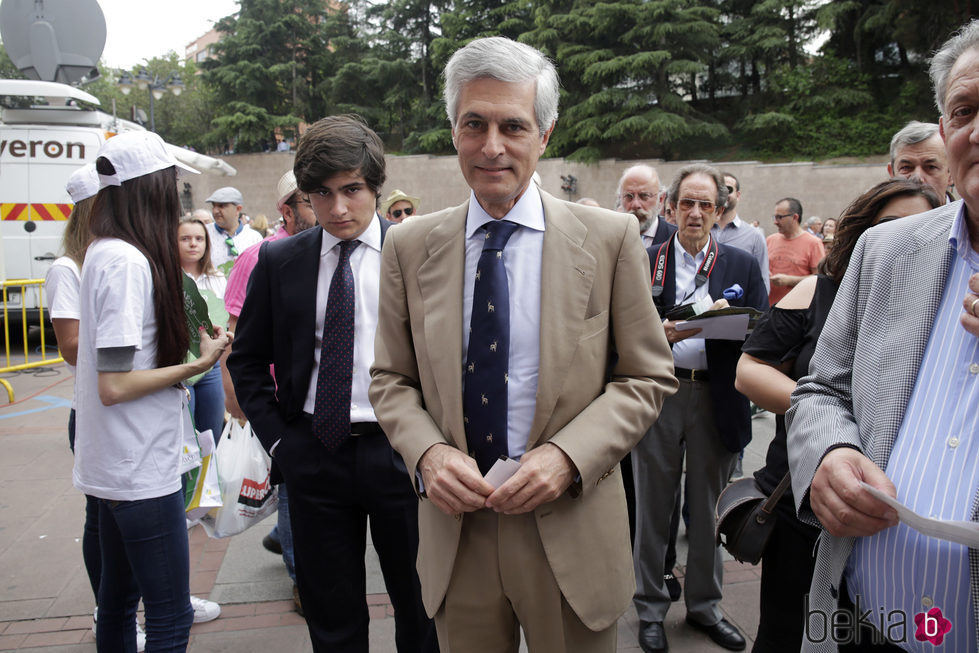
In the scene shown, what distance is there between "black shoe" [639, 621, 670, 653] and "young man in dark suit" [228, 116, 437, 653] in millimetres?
1174

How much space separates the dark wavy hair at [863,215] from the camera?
1896mm

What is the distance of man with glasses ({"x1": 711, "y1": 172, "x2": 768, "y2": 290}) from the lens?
483 cm

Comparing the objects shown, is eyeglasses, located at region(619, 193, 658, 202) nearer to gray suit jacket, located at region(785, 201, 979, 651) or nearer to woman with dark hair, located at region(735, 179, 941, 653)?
woman with dark hair, located at region(735, 179, 941, 653)

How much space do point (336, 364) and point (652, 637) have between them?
1.99 m

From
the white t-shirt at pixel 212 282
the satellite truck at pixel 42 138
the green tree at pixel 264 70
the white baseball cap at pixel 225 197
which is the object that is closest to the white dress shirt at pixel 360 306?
the white t-shirt at pixel 212 282

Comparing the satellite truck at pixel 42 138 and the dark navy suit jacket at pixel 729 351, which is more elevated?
the satellite truck at pixel 42 138

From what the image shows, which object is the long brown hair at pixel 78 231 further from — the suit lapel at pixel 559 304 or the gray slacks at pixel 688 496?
the gray slacks at pixel 688 496

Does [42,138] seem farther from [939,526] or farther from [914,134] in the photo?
[939,526]

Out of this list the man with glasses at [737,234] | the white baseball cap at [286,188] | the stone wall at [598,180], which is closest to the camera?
the white baseball cap at [286,188]

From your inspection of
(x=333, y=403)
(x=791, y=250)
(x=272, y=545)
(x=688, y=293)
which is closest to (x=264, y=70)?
(x=791, y=250)

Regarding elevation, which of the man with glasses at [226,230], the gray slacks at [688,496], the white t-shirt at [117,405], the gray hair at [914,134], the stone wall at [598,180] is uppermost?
the stone wall at [598,180]

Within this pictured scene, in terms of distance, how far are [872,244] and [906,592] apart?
75 centimetres

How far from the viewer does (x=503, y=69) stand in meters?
1.65

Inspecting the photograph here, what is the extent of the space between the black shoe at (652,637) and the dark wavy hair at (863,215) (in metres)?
1.93
